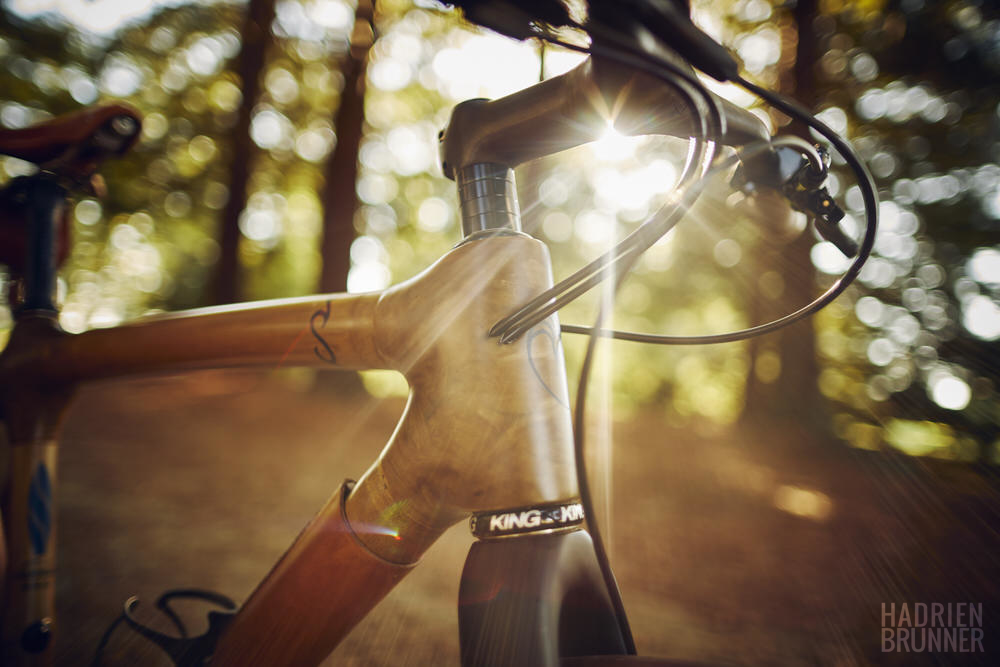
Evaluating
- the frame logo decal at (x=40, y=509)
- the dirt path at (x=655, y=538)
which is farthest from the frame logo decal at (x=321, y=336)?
the frame logo decal at (x=40, y=509)

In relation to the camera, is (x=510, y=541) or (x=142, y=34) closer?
(x=510, y=541)

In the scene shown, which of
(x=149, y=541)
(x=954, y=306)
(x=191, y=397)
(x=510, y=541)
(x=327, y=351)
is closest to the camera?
(x=510, y=541)

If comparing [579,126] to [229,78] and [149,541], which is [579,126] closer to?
[149,541]

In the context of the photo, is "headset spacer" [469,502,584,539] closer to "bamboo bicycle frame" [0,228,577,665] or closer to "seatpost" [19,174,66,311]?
"bamboo bicycle frame" [0,228,577,665]

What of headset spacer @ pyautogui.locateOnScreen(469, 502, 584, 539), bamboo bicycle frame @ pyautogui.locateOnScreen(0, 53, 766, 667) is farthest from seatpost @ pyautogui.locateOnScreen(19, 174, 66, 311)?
headset spacer @ pyautogui.locateOnScreen(469, 502, 584, 539)

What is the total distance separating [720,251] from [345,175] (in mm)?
6001

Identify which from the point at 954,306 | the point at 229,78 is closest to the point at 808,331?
the point at 954,306

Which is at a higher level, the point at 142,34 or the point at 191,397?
the point at 142,34

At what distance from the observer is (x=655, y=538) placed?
8.14 ft

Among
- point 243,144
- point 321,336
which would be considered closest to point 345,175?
point 243,144

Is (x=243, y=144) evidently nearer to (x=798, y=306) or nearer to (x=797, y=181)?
(x=798, y=306)

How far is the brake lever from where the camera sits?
2.15 feet

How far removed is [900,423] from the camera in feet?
17.0

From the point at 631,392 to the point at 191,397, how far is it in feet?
42.5
